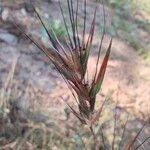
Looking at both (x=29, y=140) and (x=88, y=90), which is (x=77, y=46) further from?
(x=29, y=140)

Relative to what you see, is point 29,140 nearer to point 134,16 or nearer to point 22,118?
point 22,118

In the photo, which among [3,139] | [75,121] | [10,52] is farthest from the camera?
[10,52]

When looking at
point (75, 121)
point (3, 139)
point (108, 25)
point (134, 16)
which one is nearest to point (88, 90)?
point (3, 139)

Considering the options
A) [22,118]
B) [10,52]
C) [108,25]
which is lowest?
[22,118]

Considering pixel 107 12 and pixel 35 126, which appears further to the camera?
pixel 107 12

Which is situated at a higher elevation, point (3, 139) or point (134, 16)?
point (134, 16)

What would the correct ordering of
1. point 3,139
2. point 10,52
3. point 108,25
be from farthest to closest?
point 108,25
point 10,52
point 3,139
